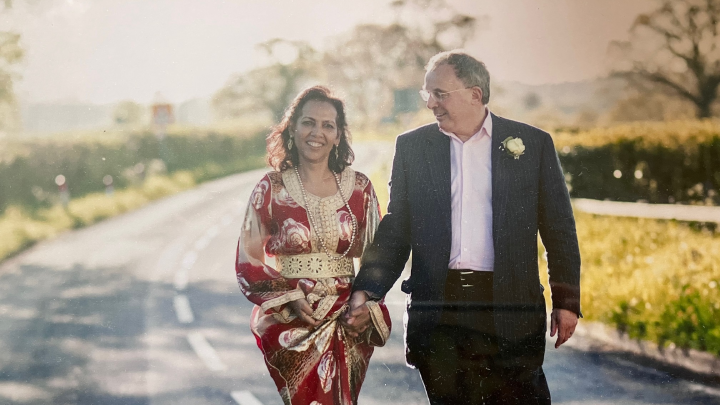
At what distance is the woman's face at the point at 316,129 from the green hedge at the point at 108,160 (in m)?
0.93

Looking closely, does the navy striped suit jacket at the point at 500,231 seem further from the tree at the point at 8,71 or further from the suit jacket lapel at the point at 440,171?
the tree at the point at 8,71

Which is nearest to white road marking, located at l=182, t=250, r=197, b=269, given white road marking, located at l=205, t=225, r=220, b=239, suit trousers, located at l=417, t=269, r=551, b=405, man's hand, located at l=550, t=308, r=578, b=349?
white road marking, located at l=205, t=225, r=220, b=239

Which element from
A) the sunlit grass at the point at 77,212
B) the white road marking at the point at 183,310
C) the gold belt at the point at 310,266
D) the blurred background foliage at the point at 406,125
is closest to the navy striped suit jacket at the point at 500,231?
the gold belt at the point at 310,266

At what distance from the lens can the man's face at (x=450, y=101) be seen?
2469mm

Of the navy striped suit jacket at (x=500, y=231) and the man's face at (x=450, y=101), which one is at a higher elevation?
the man's face at (x=450, y=101)

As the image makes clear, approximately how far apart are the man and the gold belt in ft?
0.39

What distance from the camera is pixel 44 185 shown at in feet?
13.8

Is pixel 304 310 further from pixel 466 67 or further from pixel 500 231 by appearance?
pixel 466 67

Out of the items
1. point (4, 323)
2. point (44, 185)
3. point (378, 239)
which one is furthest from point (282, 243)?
point (4, 323)

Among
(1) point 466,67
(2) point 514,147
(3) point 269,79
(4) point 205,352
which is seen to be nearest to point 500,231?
(2) point 514,147

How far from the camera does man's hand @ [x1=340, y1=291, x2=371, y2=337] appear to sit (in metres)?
2.53

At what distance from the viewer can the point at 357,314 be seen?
8.32 feet

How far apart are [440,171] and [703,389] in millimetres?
2390

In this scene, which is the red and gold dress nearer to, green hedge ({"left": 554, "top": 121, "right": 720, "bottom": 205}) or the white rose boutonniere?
the white rose boutonniere
